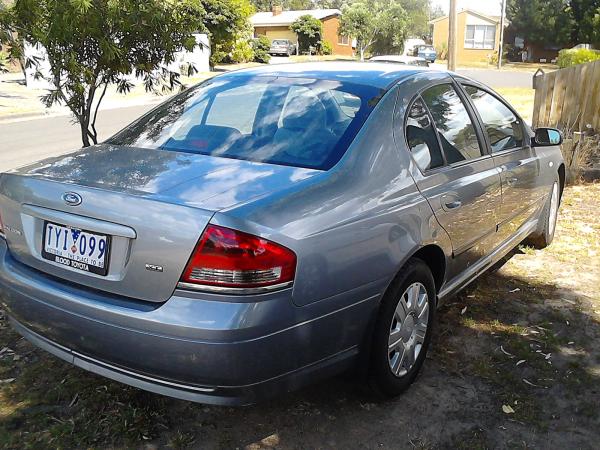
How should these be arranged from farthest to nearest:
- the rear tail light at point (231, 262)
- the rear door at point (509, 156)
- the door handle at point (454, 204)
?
the rear door at point (509, 156)
the door handle at point (454, 204)
the rear tail light at point (231, 262)

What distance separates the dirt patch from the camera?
2869 millimetres

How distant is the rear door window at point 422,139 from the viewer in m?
3.28

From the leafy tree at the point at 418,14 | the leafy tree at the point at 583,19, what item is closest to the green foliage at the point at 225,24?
the leafy tree at the point at 583,19

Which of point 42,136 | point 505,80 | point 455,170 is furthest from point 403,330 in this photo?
point 505,80

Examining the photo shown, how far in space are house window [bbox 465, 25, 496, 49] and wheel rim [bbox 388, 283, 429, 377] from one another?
64390 millimetres

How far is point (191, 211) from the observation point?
238cm

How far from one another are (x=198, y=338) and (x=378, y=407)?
125cm

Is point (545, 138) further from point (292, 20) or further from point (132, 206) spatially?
point (292, 20)

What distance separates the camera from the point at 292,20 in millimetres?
60125

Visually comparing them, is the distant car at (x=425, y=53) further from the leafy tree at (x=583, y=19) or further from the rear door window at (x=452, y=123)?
the rear door window at (x=452, y=123)

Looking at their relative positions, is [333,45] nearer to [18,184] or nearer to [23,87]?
[23,87]

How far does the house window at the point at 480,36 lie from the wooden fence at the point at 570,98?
55997mm

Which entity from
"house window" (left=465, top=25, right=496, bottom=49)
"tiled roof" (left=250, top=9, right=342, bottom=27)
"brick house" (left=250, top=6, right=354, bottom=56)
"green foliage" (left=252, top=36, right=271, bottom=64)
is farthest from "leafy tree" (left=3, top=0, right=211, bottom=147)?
"house window" (left=465, top=25, right=496, bottom=49)

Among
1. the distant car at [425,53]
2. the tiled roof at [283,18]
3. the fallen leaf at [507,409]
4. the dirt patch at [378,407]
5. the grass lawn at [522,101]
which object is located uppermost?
the tiled roof at [283,18]
